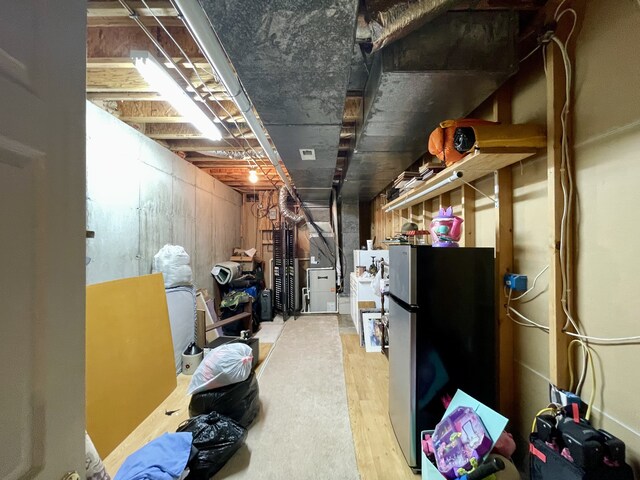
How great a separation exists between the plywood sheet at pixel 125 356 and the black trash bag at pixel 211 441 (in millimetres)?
572

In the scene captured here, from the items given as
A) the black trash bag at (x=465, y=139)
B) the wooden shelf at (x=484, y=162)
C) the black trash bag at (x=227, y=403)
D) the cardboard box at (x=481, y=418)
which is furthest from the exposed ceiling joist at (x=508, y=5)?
the black trash bag at (x=227, y=403)

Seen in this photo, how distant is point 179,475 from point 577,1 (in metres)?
3.00

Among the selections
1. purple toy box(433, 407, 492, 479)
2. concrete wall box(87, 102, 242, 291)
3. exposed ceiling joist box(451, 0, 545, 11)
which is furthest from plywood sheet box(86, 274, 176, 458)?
exposed ceiling joist box(451, 0, 545, 11)

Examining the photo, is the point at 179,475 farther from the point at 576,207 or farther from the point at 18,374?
the point at 576,207

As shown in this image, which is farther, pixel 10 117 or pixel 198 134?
pixel 198 134

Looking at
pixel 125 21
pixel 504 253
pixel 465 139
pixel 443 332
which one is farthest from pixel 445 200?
pixel 125 21

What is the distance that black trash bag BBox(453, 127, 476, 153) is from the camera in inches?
54.3

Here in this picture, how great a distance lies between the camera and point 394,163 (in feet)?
8.79

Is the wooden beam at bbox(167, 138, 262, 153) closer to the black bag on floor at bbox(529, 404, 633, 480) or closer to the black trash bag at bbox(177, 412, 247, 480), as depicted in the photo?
the black trash bag at bbox(177, 412, 247, 480)

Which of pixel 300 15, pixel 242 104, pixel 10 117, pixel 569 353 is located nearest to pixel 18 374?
pixel 10 117

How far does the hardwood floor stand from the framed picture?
0.11 meters

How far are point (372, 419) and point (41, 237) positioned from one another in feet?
7.71

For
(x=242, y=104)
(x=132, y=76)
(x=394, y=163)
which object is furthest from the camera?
(x=394, y=163)

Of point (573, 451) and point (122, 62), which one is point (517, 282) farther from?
point (122, 62)
